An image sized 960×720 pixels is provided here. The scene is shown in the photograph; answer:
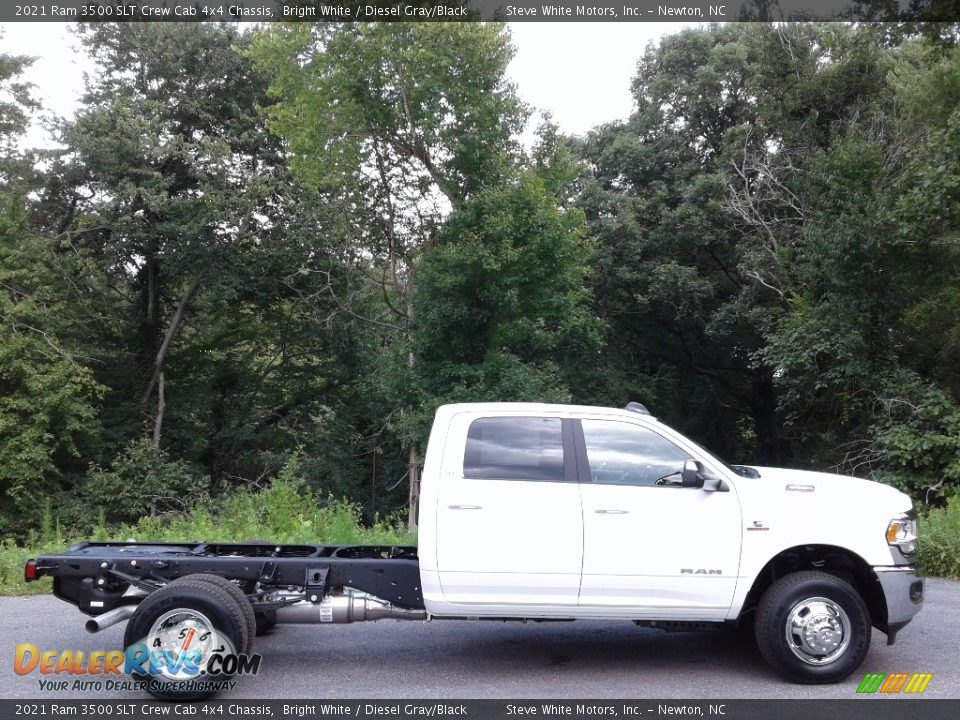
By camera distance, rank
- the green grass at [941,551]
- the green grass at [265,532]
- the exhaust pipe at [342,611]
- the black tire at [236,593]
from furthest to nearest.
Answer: the green grass at [941,551] → the green grass at [265,532] → the exhaust pipe at [342,611] → the black tire at [236,593]

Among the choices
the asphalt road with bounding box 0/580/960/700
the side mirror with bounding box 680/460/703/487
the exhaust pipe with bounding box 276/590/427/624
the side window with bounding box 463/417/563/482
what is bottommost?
the asphalt road with bounding box 0/580/960/700

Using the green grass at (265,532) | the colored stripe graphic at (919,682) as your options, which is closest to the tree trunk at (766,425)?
the green grass at (265,532)

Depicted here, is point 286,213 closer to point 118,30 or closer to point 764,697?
point 118,30

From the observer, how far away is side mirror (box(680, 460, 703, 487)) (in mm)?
5887

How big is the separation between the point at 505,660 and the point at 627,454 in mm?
1905

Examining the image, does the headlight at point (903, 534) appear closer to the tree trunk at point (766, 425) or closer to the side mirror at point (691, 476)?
the side mirror at point (691, 476)

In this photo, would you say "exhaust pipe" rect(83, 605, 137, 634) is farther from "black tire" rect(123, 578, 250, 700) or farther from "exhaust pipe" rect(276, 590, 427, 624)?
"exhaust pipe" rect(276, 590, 427, 624)

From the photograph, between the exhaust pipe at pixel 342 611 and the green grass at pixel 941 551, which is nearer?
the exhaust pipe at pixel 342 611

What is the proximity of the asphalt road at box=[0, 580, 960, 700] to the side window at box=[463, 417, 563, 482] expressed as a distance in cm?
146

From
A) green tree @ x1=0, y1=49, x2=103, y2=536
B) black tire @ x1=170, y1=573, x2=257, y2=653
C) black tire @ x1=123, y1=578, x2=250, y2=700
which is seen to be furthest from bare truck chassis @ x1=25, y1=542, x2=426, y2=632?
green tree @ x1=0, y1=49, x2=103, y2=536

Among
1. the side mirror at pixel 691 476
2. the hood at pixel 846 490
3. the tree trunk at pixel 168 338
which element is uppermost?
the tree trunk at pixel 168 338

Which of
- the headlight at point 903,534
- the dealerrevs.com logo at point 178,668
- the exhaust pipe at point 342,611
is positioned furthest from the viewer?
the exhaust pipe at point 342,611

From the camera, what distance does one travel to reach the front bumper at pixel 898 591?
5.89 meters

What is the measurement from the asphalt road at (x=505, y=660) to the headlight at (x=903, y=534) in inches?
36.8
